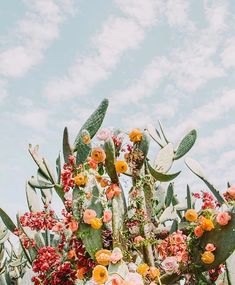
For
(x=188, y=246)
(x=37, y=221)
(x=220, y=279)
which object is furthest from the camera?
(x=37, y=221)

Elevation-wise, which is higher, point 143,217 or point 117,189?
point 117,189

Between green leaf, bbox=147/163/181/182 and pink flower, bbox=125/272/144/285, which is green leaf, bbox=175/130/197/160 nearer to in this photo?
green leaf, bbox=147/163/181/182

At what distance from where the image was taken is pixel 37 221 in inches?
150

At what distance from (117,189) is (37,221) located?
0.96 meters

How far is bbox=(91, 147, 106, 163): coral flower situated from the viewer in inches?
123

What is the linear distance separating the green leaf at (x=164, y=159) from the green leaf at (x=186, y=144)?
9 cm

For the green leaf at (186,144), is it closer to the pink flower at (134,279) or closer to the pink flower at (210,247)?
the pink flower at (210,247)

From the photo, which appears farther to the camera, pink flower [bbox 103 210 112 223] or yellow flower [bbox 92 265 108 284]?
pink flower [bbox 103 210 112 223]

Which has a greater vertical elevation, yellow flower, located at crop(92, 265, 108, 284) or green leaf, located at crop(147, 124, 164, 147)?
green leaf, located at crop(147, 124, 164, 147)

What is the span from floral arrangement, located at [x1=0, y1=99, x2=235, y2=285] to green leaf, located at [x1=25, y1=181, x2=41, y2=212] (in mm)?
370

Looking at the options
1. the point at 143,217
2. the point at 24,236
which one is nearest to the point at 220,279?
the point at 143,217

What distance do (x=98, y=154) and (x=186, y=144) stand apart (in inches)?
33.4

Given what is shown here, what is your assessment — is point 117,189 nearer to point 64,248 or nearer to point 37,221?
point 64,248

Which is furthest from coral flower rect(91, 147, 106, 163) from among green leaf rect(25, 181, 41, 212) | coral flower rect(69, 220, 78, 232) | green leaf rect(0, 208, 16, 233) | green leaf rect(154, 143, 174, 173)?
green leaf rect(0, 208, 16, 233)
